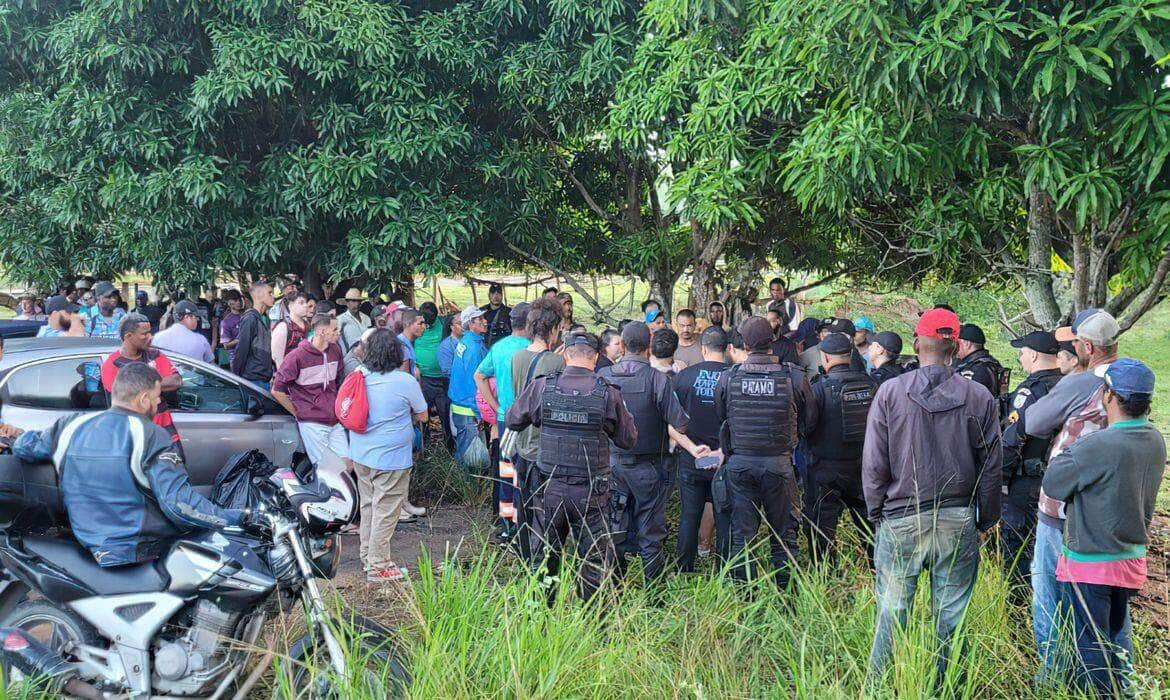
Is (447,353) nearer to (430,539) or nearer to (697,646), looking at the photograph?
(430,539)

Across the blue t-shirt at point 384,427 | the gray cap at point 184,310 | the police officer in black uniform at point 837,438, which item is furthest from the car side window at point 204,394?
the police officer in black uniform at point 837,438

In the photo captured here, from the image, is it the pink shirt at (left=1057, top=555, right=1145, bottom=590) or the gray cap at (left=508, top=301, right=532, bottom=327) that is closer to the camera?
the pink shirt at (left=1057, top=555, right=1145, bottom=590)

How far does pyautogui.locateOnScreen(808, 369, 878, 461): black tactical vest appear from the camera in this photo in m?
5.71

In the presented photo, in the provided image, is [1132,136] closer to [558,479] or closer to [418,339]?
[558,479]

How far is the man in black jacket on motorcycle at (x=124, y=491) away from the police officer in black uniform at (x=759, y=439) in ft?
9.28

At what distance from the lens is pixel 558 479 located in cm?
507

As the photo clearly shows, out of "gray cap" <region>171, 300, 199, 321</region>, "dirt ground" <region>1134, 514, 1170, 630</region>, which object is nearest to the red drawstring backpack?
"gray cap" <region>171, 300, 199, 321</region>

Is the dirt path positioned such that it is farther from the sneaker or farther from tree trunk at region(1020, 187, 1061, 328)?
tree trunk at region(1020, 187, 1061, 328)

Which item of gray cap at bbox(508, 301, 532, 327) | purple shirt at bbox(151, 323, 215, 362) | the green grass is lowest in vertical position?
the green grass

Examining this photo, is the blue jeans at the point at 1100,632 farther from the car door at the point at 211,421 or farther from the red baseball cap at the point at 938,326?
the car door at the point at 211,421

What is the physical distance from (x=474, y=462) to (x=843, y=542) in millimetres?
3244

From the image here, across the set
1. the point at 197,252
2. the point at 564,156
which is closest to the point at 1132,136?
the point at 564,156

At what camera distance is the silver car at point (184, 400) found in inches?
238

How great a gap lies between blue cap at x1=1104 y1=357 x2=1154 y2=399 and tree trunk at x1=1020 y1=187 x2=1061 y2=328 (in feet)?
11.4
